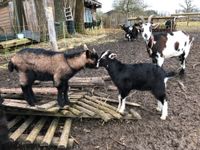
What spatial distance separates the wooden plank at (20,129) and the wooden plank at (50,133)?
37cm

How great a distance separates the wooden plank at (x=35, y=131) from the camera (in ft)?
12.9

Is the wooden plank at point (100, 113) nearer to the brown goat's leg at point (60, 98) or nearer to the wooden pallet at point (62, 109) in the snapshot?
the wooden pallet at point (62, 109)

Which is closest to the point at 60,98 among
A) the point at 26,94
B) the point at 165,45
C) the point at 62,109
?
the point at 62,109

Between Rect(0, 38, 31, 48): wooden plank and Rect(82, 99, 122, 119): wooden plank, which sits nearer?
Rect(82, 99, 122, 119): wooden plank

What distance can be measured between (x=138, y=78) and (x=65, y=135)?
1529 mm

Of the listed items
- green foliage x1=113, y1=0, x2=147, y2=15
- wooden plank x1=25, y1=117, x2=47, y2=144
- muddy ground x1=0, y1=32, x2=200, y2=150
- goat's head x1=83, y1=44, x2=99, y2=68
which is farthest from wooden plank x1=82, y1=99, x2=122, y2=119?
green foliage x1=113, y1=0, x2=147, y2=15

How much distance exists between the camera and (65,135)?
4.10 m

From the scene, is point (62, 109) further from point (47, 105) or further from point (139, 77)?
point (139, 77)

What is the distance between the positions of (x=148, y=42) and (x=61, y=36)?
953 cm

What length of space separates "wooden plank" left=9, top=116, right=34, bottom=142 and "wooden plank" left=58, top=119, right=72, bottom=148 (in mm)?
580

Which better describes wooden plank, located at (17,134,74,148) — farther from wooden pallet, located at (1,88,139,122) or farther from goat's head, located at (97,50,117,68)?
goat's head, located at (97,50,117,68)

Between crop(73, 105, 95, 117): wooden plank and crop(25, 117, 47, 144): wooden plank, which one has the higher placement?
crop(73, 105, 95, 117): wooden plank

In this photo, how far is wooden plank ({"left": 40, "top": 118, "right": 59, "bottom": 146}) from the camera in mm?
3863

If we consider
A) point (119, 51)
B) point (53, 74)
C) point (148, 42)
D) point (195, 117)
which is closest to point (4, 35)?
point (119, 51)
